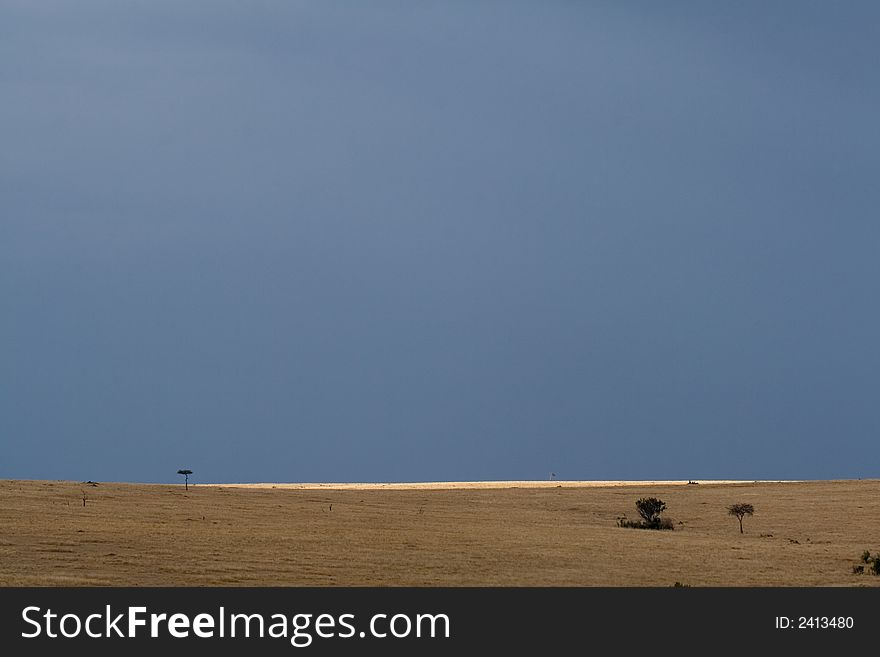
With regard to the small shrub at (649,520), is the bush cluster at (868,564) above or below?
below

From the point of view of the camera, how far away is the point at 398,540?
49406 mm

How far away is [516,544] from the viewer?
49312 mm

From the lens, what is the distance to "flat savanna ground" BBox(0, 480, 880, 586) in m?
38.4

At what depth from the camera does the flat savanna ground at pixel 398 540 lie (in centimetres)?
3844
